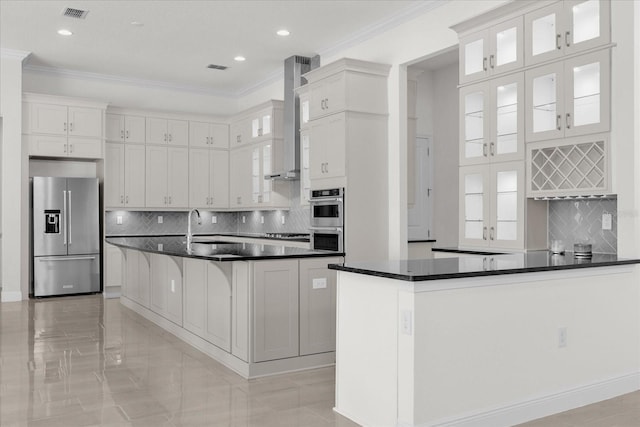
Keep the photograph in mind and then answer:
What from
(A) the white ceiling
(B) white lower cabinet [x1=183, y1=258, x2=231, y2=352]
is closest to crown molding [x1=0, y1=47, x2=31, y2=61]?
(A) the white ceiling

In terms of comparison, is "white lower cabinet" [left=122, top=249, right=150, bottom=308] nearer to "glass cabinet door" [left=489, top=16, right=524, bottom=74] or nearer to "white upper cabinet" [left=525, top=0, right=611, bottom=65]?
"glass cabinet door" [left=489, top=16, right=524, bottom=74]

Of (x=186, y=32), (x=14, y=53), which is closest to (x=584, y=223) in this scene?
(x=186, y=32)

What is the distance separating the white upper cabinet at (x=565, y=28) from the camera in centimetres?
390

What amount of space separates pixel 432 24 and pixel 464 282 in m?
3.53

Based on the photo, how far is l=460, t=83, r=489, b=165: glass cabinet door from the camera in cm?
476

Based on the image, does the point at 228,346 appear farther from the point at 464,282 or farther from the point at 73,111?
the point at 73,111

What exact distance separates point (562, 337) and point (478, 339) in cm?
74

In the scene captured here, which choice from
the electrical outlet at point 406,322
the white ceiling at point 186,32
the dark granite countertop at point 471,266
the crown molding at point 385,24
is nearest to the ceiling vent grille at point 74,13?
the white ceiling at point 186,32

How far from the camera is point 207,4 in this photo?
5.81 metres

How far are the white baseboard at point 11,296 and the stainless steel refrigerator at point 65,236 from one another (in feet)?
0.79

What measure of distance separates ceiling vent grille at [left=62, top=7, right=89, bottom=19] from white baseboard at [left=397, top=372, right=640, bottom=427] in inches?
216

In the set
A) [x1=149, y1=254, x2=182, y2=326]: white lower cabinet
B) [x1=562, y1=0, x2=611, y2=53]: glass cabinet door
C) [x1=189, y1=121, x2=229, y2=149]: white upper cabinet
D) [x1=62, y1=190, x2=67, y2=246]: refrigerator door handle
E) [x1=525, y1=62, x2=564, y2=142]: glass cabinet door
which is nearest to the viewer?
[x1=562, y1=0, x2=611, y2=53]: glass cabinet door

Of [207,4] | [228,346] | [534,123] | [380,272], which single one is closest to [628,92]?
[534,123]

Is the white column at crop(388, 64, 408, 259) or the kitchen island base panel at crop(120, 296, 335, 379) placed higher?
the white column at crop(388, 64, 408, 259)
